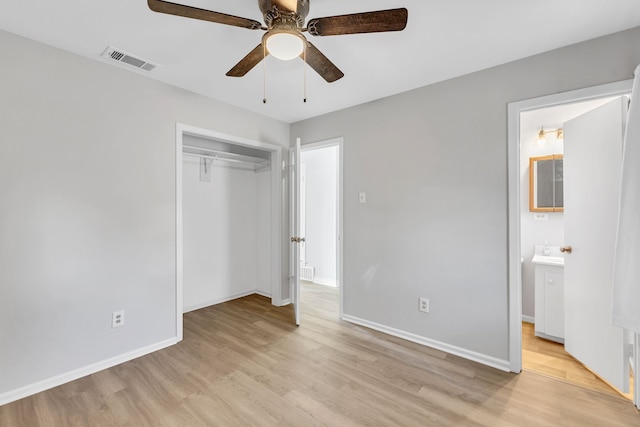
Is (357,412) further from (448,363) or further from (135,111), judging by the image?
(135,111)

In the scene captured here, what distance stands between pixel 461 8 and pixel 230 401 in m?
2.90

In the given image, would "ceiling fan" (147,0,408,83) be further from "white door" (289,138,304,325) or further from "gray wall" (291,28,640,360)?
"white door" (289,138,304,325)

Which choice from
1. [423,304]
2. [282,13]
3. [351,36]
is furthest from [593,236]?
[282,13]

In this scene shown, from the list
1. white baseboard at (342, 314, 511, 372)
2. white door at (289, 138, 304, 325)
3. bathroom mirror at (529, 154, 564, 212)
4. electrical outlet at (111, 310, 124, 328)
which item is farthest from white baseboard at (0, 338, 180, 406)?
bathroom mirror at (529, 154, 564, 212)

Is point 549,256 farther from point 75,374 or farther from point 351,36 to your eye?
point 75,374

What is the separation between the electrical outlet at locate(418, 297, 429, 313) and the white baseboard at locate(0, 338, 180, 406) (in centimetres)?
239

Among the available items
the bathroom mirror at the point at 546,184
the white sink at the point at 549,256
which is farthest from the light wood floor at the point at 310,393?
the bathroom mirror at the point at 546,184

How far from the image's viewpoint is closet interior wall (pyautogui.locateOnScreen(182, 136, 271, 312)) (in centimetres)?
363

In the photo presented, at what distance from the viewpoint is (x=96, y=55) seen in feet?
7.25

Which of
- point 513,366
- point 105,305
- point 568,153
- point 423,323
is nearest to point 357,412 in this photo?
point 423,323

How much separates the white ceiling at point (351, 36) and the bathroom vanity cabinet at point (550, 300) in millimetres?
2098

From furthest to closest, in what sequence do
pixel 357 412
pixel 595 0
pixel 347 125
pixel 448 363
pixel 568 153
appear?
pixel 347 125 < pixel 568 153 < pixel 448 363 < pixel 357 412 < pixel 595 0

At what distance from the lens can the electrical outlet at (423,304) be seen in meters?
2.70

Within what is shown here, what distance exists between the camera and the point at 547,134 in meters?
3.33
